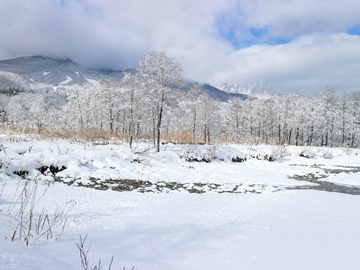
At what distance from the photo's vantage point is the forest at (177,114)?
1683 cm

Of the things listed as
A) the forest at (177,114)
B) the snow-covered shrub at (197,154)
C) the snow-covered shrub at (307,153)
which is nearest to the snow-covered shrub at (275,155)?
the snow-covered shrub at (307,153)

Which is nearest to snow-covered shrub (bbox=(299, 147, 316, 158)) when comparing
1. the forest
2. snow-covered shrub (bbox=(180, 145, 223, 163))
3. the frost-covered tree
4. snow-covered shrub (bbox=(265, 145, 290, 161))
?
snow-covered shrub (bbox=(265, 145, 290, 161))

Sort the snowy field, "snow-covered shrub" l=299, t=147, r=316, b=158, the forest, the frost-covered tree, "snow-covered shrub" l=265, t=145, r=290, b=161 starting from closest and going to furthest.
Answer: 1. the snowy field
2. the frost-covered tree
3. the forest
4. "snow-covered shrub" l=265, t=145, r=290, b=161
5. "snow-covered shrub" l=299, t=147, r=316, b=158

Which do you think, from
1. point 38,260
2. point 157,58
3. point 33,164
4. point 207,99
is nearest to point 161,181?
point 33,164

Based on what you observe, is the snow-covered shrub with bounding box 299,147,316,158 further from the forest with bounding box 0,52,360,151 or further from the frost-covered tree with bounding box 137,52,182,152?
the frost-covered tree with bounding box 137,52,182,152

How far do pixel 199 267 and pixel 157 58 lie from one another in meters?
15.9

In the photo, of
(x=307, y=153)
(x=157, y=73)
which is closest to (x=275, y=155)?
(x=307, y=153)

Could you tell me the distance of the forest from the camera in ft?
55.2

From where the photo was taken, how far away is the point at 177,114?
57.1ft

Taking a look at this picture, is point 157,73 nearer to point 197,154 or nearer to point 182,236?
point 197,154

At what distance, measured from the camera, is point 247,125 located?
68.3 metres

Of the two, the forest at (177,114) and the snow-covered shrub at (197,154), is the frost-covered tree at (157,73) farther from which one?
the snow-covered shrub at (197,154)

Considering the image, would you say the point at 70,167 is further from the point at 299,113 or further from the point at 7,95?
the point at 7,95

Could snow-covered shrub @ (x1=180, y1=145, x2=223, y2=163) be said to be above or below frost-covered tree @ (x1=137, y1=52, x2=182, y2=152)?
below
